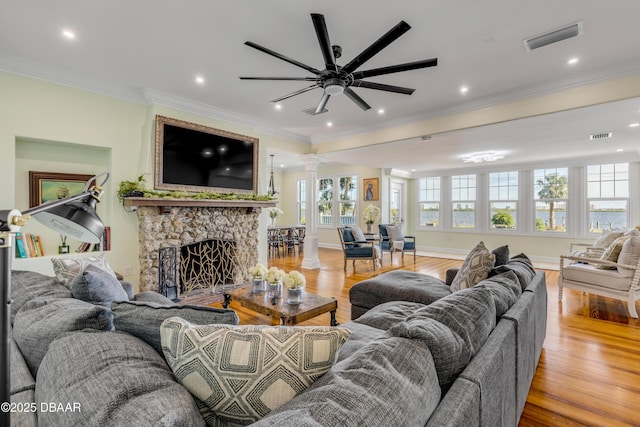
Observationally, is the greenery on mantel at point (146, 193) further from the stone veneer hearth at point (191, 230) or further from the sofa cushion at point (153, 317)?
the sofa cushion at point (153, 317)

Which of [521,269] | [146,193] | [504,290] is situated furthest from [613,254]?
[146,193]

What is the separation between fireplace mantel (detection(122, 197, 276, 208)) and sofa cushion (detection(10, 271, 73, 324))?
5.64ft

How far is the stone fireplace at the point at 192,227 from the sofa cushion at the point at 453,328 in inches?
132

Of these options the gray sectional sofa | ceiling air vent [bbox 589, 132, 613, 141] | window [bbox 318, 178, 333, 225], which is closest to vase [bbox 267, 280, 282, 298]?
the gray sectional sofa

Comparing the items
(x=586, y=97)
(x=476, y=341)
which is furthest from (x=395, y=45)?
(x=476, y=341)

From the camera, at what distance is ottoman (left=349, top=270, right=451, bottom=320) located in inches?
105

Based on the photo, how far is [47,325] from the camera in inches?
40.8

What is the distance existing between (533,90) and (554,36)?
1123 mm

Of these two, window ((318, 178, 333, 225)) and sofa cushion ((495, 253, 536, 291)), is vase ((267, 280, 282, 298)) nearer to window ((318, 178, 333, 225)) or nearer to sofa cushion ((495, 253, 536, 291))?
sofa cushion ((495, 253, 536, 291))

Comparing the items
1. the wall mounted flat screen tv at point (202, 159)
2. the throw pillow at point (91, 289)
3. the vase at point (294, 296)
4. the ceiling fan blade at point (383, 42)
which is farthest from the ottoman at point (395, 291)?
the wall mounted flat screen tv at point (202, 159)

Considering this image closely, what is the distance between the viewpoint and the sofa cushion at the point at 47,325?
39.4 inches

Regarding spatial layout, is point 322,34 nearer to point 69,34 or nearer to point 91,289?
point 91,289

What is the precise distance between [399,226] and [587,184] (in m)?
4.27

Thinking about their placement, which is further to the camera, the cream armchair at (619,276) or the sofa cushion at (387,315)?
the cream armchair at (619,276)
